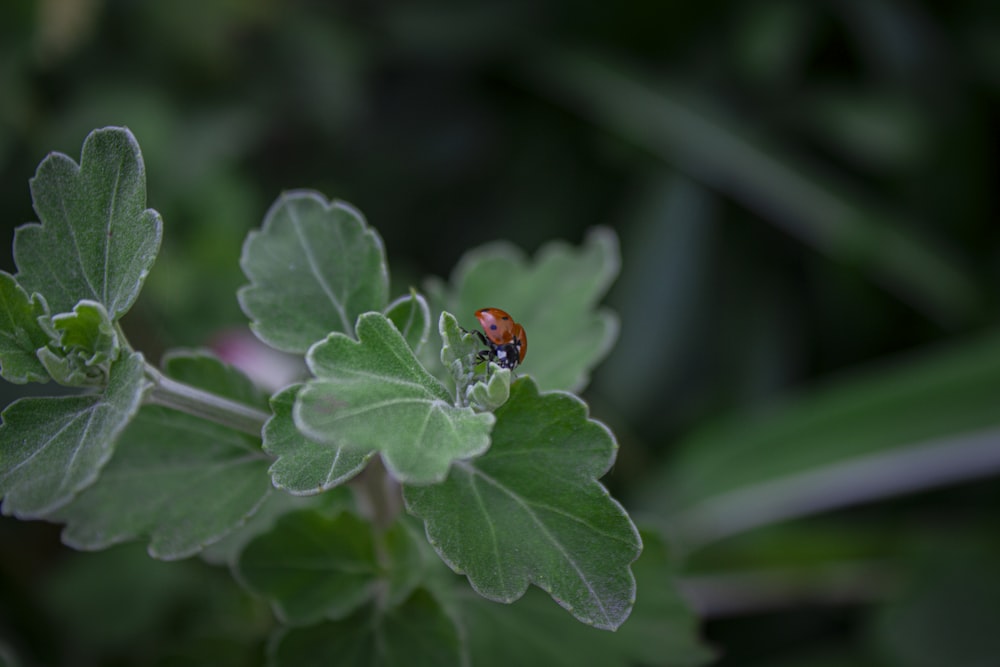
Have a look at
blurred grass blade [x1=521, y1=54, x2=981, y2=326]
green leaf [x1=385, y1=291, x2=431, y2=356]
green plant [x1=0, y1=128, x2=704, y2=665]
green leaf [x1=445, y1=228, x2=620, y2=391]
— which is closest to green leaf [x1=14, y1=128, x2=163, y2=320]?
green plant [x1=0, y1=128, x2=704, y2=665]

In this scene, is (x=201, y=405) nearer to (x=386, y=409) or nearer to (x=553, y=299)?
(x=386, y=409)

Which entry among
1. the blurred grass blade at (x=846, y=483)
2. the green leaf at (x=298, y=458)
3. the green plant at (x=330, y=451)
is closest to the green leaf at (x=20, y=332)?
the green plant at (x=330, y=451)

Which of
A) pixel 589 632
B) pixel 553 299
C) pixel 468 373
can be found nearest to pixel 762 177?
pixel 553 299

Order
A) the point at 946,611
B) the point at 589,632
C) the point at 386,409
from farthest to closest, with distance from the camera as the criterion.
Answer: the point at 946,611, the point at 589,632, the point at 386,409

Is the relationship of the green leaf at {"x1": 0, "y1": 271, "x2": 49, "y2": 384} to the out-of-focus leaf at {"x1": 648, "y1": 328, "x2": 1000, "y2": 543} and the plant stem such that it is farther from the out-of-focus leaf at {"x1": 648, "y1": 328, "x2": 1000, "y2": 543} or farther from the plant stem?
the out-of-focus leaf at {"x1": 648, "y1": 328, "x2": 1000, "y2": 543}

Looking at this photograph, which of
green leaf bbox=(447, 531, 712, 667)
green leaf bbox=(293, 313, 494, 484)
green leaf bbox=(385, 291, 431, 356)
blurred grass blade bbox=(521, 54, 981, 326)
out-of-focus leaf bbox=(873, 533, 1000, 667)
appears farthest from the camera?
blurred grass blade bbox=(521, 54, 981, 326)

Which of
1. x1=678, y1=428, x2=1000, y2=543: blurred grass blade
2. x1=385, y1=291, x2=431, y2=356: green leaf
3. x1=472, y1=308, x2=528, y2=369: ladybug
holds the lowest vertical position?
x1=385, y1=291, x2=431, y2=356: green leaf
